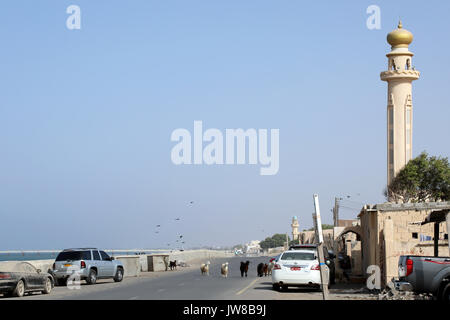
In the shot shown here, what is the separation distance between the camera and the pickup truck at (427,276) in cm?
2100

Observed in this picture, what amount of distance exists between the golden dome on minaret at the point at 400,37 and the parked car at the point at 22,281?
7083cm

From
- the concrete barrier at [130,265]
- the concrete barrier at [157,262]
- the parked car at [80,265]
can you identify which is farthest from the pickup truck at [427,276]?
the concrete barrier at [157,262]

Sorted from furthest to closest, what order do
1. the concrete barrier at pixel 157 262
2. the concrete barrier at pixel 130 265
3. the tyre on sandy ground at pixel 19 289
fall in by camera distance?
the concrete barrier at pixel 157 262
the concrete barrier at pixel 130 265
the tyre on sandy ground at pixel 19 289

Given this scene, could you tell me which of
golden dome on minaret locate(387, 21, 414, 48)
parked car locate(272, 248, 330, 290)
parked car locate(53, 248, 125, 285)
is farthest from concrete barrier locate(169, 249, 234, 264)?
parked car locate(272, 248, 330, 290)

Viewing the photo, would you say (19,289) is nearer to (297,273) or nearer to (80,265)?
(80,265)

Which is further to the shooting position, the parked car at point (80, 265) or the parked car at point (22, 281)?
the parked car at point (80, 265)

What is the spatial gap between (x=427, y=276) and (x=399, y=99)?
73.6 m

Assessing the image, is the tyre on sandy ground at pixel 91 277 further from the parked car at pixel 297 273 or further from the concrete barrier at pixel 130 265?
the concrete barrier at pixel 130 265

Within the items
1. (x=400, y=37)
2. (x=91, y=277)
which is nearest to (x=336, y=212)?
(x=400, y=37)

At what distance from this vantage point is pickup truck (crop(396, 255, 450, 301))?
68.9ft

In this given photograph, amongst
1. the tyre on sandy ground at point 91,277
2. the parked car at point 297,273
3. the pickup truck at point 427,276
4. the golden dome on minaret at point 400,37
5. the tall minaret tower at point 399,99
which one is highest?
the golden dome on minaret at point 400,37

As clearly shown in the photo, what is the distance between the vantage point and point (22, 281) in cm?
2889
